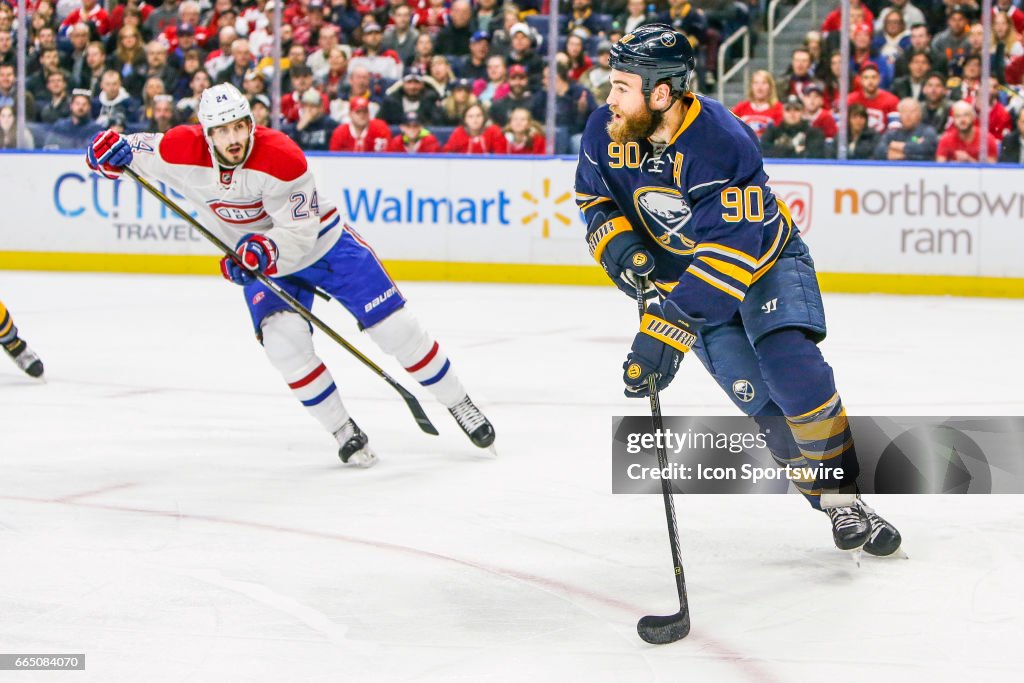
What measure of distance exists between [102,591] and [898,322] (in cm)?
550

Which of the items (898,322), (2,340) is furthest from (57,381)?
(898,322)

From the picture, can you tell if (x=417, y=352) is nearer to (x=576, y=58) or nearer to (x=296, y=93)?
(x=576, y=58)

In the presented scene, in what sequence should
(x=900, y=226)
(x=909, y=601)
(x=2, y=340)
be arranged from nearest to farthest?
(x=909, y=601)
(x=2, y=340)
(x=900, y=226)

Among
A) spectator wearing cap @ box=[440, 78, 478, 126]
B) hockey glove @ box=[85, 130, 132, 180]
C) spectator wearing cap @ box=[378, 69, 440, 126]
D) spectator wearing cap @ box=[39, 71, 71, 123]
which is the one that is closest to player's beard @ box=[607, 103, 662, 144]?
hockey glove @ box=[85, 130, 132, 180]

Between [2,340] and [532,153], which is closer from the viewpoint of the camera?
[2,340]

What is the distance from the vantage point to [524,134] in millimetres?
9328

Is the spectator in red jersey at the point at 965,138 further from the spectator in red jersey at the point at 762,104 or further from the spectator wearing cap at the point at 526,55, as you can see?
the spectator wearing cap at the point at 526,55

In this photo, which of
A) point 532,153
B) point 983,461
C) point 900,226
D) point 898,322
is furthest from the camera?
point 532,153

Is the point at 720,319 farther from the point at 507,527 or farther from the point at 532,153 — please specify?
the point at 532,153

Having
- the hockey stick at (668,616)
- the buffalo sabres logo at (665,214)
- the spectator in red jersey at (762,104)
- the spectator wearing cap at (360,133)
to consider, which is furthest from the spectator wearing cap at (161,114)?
the hockey stick at (668,616)

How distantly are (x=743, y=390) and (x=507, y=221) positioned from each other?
6541 millimetres

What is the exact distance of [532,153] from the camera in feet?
30.6

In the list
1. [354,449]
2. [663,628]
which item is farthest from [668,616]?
[354,449]

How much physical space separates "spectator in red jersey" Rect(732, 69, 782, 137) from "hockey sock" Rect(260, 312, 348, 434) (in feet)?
17.7
